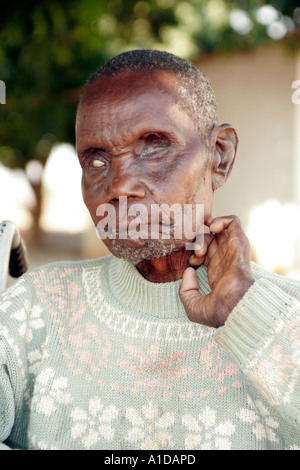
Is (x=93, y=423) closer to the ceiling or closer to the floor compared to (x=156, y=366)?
closer to the floor

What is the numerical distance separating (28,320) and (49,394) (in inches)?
9.6

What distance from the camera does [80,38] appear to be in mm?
5695

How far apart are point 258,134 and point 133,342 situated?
7485mm

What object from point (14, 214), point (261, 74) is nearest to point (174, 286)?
point (261, 74)

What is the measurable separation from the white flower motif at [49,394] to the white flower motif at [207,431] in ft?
1.21

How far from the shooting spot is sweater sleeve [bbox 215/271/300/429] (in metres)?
1.30

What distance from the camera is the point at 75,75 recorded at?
32.4ft

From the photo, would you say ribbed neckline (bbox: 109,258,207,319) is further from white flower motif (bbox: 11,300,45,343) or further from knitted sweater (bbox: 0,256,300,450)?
white flower motif (bbox: 11,300,45,343)

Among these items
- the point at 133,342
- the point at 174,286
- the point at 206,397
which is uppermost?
the point at 174,286

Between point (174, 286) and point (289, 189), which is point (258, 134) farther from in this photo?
point (174, 286)

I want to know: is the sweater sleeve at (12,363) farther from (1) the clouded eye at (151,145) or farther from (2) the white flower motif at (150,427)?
(1) the clouded eye at (151,145)

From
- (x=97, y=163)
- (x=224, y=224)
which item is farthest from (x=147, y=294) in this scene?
(x=97, y=163)

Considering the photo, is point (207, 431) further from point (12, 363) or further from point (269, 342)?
point (12, 363)
